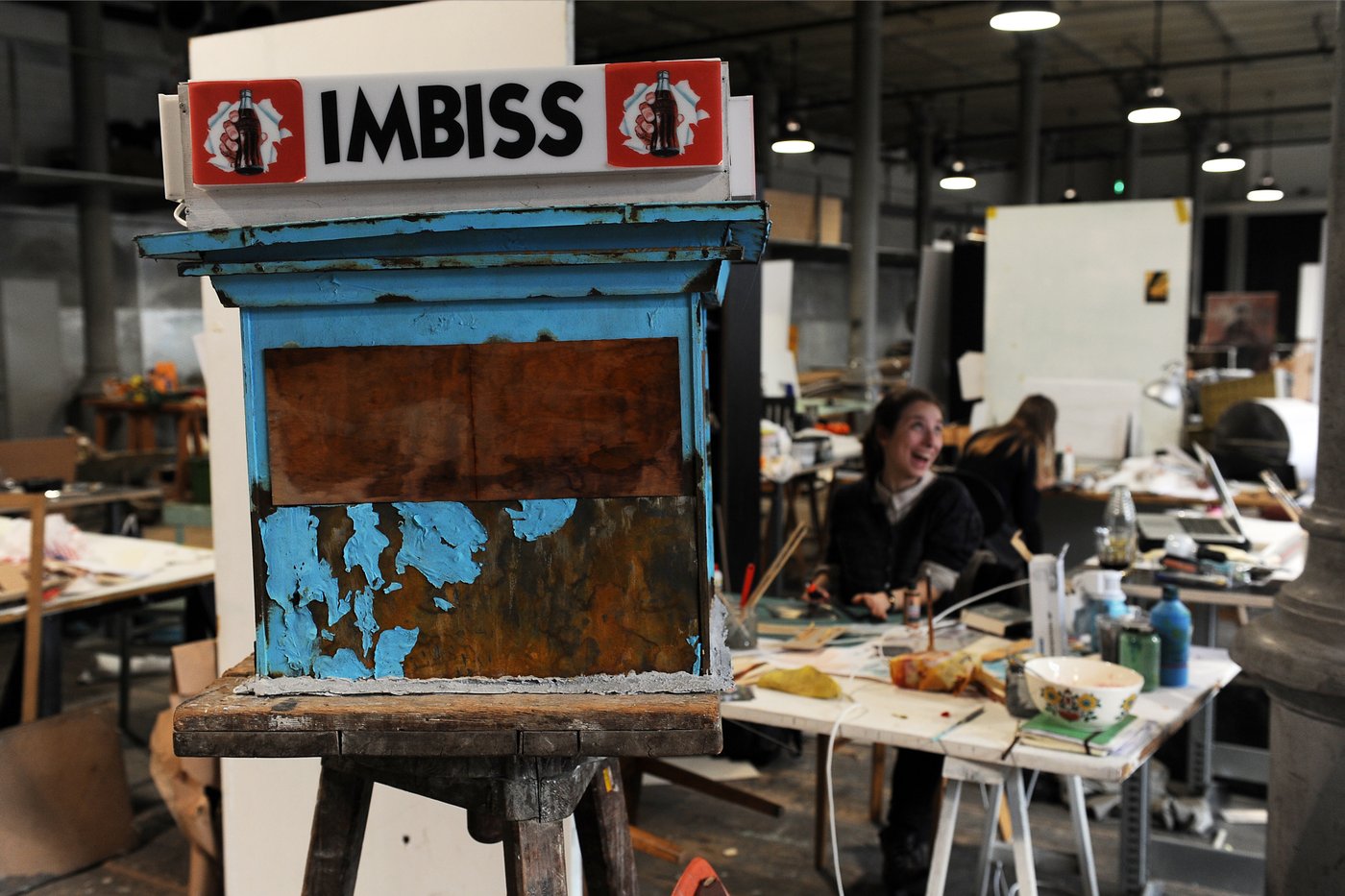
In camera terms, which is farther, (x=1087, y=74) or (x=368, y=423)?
(x=1087, y=74)

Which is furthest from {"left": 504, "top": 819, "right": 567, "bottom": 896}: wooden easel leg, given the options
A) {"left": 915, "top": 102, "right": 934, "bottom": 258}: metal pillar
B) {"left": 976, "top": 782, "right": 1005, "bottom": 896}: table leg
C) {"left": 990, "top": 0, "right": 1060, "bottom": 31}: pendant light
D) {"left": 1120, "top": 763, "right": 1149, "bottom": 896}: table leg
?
{"left": 915, "top": 102, "right": 934, "bottom": 258}: metal pillar

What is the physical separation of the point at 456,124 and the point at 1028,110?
1252cm

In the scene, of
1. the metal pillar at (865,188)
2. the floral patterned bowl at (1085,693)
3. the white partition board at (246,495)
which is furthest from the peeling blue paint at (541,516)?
the metal pillar at (865,188)

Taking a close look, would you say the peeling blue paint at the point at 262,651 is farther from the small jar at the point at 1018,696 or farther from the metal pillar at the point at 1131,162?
the metal pillar at the point at 1131,162

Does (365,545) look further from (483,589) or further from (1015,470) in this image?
(1015,470)

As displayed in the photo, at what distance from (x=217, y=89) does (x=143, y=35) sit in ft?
37.9

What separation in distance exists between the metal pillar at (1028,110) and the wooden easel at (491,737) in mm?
12115

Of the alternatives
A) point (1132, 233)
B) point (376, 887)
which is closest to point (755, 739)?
point (376, 887)

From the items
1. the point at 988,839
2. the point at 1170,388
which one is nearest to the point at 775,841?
the point at 988,839

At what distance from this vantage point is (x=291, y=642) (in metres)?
1.07

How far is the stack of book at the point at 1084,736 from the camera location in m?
1.89

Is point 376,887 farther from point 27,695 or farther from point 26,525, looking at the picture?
point 26,525

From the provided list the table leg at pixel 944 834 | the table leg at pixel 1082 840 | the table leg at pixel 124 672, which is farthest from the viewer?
the table leg at pixel 124 672

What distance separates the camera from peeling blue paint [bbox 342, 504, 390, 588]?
3.44ft
